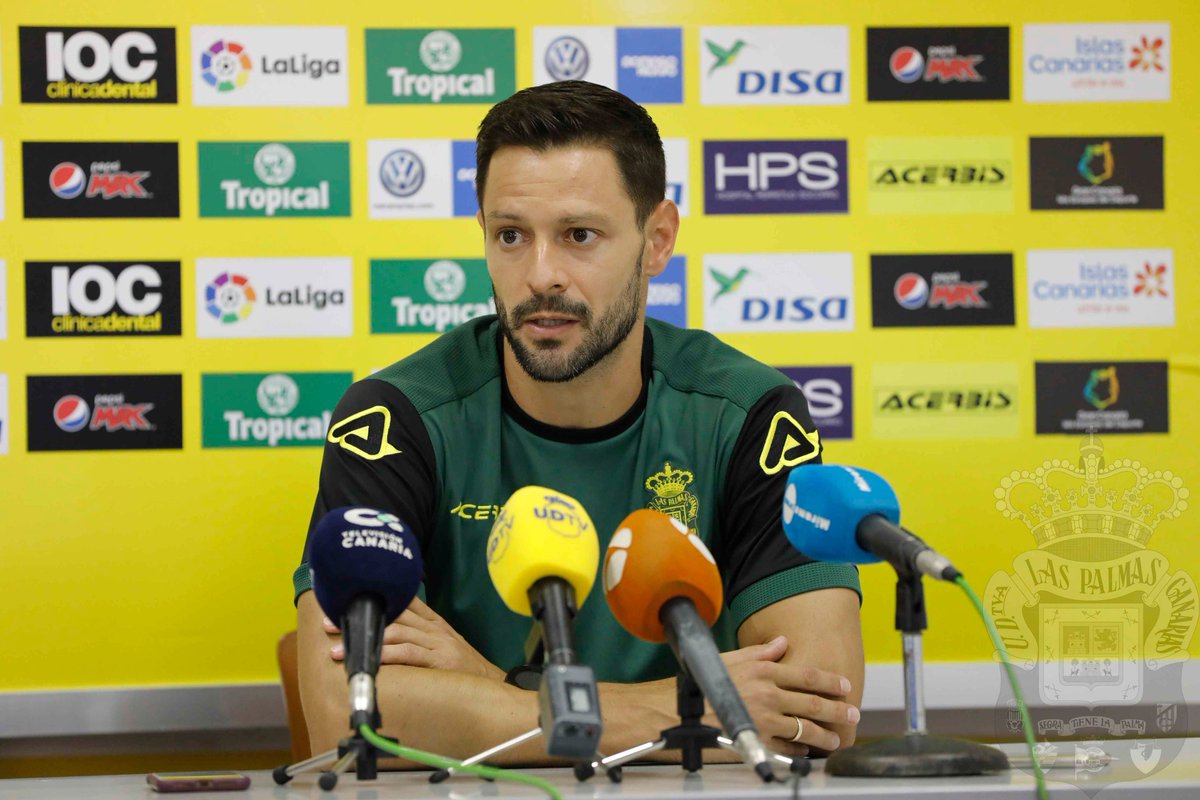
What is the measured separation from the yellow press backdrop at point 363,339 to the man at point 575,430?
2.97 ft

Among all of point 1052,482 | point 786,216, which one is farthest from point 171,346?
point 1052,482

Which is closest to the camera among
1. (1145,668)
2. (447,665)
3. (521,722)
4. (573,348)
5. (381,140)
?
(521,722)

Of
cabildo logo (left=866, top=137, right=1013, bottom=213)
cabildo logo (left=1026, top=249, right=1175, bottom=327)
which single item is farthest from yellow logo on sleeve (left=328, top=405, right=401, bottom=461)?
cabildo logo (left=1026, top=249, right=1175, bottom=327)

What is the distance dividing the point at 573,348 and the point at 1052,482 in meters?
1.54

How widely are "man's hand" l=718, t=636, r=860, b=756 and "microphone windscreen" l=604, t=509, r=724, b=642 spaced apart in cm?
51

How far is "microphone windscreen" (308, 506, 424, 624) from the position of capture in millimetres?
1026

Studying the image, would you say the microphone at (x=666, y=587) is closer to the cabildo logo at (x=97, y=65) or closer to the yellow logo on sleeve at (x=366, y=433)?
the yellow logo on sleeve at (x=366, y=433)

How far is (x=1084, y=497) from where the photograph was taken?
9.75 ft

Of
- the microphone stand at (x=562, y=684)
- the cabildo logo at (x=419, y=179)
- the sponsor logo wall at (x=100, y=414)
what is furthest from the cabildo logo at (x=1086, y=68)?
the microphone stand at (x=562, y=684)

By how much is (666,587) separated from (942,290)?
6.67 feet

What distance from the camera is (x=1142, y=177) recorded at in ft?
Result: 9.80

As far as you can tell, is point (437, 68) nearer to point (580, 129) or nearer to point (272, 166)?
point (272, 166)

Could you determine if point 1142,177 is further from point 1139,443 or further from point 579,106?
point 579,106

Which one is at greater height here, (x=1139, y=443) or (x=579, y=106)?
(x=579, y=106)
